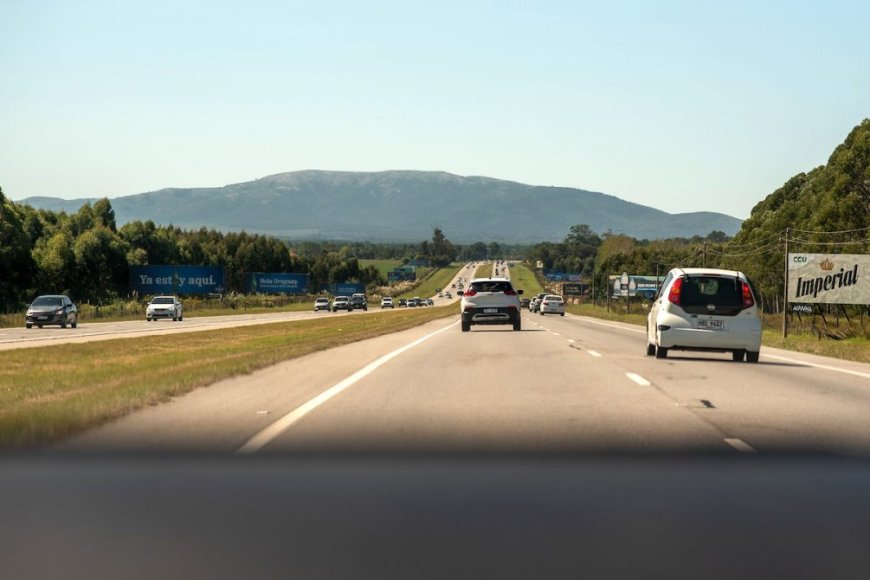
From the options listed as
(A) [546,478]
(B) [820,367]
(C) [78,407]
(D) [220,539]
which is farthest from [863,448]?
(B) [820,367]

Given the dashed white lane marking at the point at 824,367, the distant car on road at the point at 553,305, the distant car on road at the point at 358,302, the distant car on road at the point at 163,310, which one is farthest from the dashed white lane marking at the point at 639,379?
the distant car on road at the point at 358,302

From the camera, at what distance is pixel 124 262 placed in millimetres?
117688

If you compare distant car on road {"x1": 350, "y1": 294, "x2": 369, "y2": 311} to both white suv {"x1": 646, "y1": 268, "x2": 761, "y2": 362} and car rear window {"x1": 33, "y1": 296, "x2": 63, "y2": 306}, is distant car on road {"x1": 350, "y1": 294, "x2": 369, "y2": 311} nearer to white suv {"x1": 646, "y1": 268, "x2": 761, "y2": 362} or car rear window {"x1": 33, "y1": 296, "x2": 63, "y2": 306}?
car rear window {"x1": 33, "y1": 296, "x2": 63, "y2": 306}

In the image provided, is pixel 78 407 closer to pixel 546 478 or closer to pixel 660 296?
pixel 546 478

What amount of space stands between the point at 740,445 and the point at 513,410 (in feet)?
12.1

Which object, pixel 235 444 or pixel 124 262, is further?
pixel 124 262

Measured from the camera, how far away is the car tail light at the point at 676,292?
79.9ft

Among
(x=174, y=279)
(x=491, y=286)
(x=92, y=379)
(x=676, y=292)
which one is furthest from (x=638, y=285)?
(x=92, y=379)

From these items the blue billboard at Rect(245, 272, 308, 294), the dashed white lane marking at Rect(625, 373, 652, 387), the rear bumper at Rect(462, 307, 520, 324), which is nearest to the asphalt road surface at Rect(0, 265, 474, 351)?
the rear bumper at Rect(462, 307, 520, 324)

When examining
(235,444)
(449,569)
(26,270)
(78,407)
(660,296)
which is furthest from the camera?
(26,270)

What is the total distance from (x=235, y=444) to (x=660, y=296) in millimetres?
15823

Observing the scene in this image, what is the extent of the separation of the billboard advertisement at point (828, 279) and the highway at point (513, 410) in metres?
23.4

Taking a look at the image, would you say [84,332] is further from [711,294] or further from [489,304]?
[711,294]

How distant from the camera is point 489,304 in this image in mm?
41344
